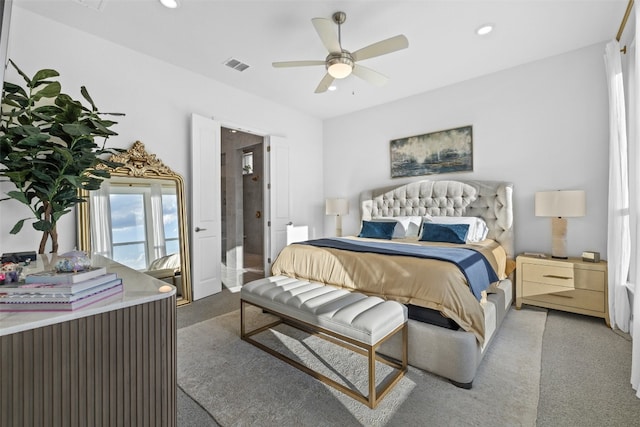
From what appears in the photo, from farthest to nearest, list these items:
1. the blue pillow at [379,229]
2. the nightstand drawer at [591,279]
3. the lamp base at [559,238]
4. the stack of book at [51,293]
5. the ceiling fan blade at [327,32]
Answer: the blue pillow at [379,229]
the lamp base at [559,238]
the nightstand drawer at [591,279]
the ceiling fan blade at [327,32]
the stack of book at [51,293]

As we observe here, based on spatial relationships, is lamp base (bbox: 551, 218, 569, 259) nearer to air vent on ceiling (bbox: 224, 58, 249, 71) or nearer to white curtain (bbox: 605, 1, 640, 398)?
white curtain (bbox: 605, 1, 640, 398)

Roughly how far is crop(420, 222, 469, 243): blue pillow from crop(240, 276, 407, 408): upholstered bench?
1578mm

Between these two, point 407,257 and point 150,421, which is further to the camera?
point 407,257

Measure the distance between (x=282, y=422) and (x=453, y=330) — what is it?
1255 mm

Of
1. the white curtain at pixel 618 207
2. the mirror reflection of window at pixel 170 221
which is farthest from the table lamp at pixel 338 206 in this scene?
the white curtain at pixel 618 207

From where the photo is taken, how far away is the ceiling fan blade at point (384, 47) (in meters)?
2.30

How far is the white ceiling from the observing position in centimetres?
252

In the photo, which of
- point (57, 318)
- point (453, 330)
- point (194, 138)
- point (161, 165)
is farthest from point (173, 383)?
point (194, 138)

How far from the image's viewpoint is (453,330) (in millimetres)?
1930

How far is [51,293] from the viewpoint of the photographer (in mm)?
865

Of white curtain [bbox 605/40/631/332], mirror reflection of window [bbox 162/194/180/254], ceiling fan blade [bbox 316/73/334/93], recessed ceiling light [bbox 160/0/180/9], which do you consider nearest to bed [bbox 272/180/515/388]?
white curtain [bbox 605/40/631/332]

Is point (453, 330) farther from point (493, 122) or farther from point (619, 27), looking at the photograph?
point (619, 27)

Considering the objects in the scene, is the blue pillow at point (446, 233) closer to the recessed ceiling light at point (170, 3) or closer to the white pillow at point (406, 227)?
the white pillow at point (406, 227)

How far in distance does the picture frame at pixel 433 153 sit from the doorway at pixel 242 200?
9.38ft
